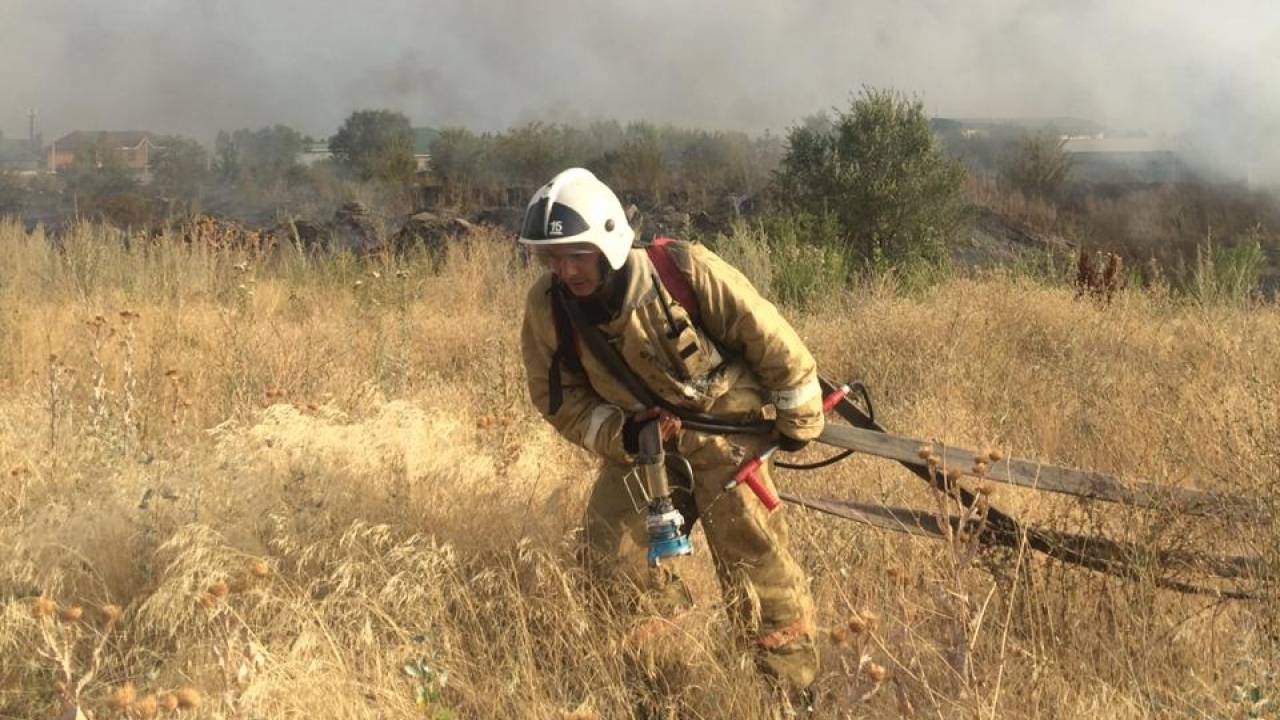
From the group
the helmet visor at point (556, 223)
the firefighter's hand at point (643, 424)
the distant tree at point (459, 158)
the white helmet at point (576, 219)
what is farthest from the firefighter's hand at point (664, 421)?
the distant tree at point (459, 158)

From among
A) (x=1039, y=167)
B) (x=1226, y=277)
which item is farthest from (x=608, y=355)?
(x=1039, y=167)

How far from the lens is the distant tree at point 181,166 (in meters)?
26.6

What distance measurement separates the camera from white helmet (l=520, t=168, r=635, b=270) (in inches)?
106

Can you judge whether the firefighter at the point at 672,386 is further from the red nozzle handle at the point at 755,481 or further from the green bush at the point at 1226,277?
the green bush at the point at 1226,277

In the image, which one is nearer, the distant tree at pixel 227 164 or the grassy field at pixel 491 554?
the grassy field at pixel 491 554

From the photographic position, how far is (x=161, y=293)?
25.9ft

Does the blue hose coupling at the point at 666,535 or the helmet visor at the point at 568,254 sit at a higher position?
the helmet visor at the point at 568,254

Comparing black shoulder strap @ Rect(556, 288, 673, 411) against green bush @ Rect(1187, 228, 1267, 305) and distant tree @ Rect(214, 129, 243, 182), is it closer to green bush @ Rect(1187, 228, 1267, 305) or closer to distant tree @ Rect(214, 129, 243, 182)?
green bush @ Rect(1187, 228, 1267, 305)

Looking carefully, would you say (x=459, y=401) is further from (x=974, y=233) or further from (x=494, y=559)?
(x=974, y=233)

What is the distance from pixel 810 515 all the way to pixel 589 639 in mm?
1123

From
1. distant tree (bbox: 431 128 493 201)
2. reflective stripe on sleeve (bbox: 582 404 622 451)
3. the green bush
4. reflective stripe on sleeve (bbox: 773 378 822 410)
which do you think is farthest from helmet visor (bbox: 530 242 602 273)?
distant tree (bbox: 431 128 493 201)

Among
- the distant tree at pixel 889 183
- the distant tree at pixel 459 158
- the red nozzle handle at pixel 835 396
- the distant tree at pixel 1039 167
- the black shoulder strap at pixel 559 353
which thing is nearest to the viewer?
the black shoulder strap at pixel 559 353

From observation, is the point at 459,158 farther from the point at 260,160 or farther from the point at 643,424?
the point at 643,424

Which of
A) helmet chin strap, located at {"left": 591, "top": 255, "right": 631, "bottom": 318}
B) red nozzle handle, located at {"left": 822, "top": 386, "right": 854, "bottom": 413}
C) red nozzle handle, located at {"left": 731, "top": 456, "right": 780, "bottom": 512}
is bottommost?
red nozzle handle, located at {"left": 731, "top": 456, "right": 780, "bottom": 512}
